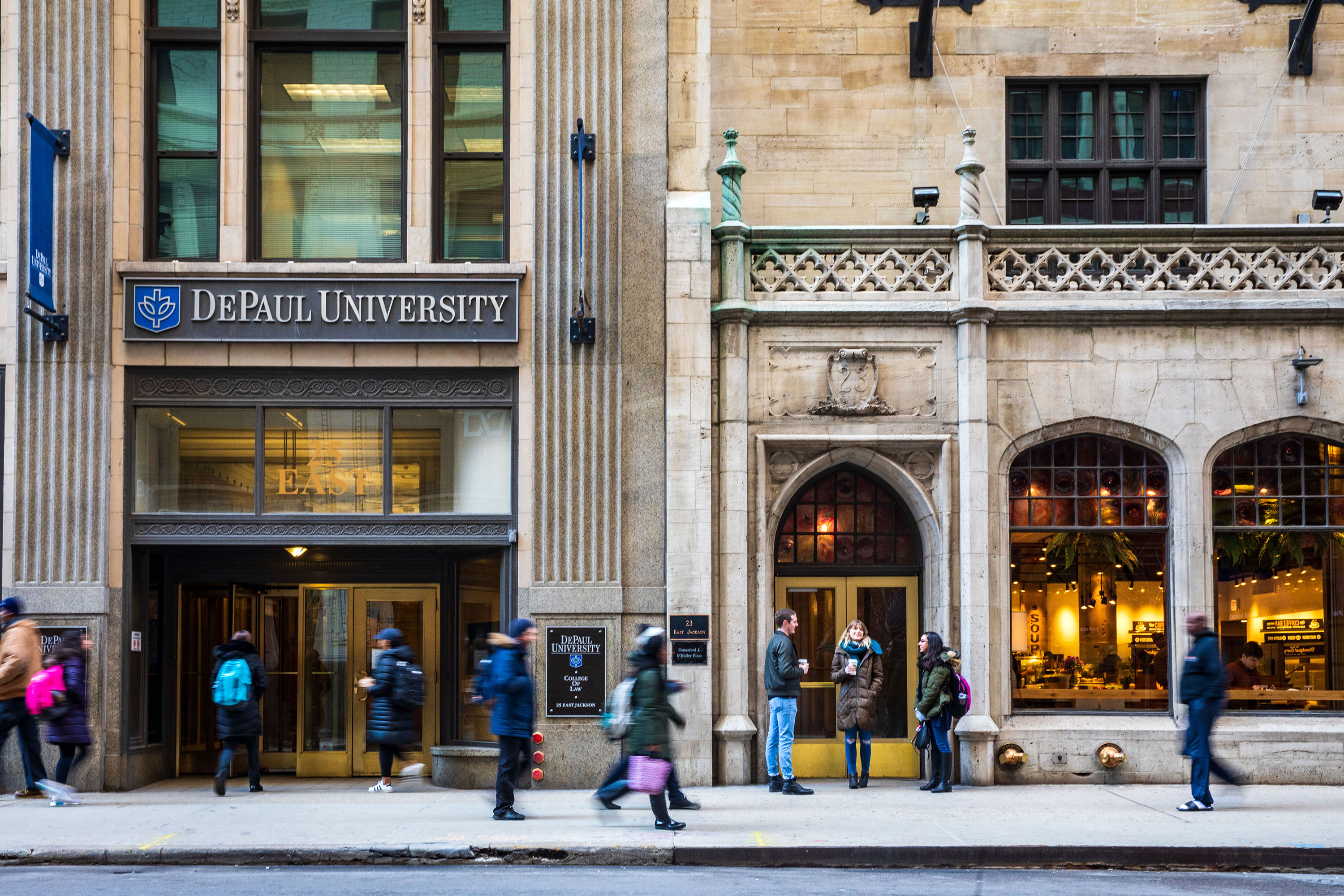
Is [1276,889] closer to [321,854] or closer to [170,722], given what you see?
[321,854]

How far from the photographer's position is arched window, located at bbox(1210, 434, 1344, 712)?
1485 centimetres

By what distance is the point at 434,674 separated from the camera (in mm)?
15906

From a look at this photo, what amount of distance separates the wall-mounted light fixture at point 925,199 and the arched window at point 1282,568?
439 cm

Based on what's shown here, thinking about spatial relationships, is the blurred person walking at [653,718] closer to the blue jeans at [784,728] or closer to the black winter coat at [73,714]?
the blue jeans at [784,728]

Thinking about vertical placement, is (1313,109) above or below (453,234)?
above

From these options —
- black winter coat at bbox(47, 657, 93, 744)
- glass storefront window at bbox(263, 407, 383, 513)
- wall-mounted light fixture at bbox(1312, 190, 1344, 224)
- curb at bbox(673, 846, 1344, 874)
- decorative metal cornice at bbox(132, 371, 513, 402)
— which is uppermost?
wall-mounted light fixture at bbox(1312, 190, 1344, 224)

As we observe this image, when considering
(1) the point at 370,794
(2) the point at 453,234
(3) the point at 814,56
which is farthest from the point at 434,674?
(3) the point at 814,56

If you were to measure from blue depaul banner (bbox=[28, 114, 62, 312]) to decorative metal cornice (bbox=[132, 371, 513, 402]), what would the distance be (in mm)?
1535

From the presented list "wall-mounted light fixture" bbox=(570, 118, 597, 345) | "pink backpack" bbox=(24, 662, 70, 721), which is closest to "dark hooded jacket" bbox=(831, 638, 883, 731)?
"wall-mounted light fixture" bbox=(570, 118, 597, 345)

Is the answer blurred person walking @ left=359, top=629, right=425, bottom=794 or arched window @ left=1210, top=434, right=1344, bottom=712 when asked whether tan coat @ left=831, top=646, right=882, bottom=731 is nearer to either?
arched window @ left=1210, top=434, right=1344, bottom=712

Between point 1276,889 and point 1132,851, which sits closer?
point 1276,889

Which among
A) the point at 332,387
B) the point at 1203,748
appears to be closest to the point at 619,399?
the point at 332,387

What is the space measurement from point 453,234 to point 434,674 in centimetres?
532

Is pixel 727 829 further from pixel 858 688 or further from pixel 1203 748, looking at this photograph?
pixel 1203 748
